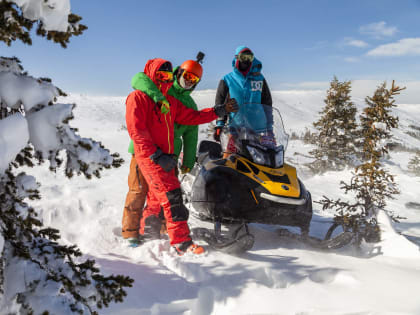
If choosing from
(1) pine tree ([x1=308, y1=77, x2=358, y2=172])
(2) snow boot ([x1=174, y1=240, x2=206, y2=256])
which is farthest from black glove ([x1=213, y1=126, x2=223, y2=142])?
(1) pine tree ([x1=308, y1=77, x2=358, y2=172])

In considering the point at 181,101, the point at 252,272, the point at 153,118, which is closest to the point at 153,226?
the point at 153,118

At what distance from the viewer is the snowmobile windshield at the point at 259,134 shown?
12.3 feet

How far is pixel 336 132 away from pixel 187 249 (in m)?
12.8

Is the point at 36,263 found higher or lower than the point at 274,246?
higher

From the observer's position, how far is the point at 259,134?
393cm

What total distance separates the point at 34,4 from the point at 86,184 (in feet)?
17.5

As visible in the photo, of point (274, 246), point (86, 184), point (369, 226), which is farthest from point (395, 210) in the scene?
point (86, 184)

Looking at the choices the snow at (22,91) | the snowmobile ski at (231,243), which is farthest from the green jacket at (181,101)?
the snow at (22,91)

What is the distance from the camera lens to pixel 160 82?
3.63 m

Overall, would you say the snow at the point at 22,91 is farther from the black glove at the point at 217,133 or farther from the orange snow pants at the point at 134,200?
the black glove at the point at 217,133

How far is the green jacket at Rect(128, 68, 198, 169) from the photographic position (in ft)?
11.2

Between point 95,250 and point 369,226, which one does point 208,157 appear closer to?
point 95,250

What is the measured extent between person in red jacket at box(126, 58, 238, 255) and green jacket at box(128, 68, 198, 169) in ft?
0.34

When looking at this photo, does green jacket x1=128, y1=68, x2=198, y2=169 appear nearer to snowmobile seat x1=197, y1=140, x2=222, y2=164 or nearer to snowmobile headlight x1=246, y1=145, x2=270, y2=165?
snowmobile seat x1=197, y1=140, x2=222, y2=164
